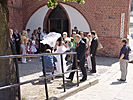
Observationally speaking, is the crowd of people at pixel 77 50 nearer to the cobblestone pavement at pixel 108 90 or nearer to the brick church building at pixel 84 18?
the cobblestone pavement at pixel 108 90

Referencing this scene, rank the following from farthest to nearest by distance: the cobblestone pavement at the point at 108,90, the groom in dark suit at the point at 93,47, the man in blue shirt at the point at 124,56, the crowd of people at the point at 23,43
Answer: the crowd of people at the point at 23,43, the groom in dark suit at the point at 93,47, the man in blue shirt at the point at 124,56, the cobblestone pavement at the point at 108,90

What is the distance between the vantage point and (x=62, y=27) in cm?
1605

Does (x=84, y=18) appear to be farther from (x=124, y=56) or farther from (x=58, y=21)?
(x=124, y=56)

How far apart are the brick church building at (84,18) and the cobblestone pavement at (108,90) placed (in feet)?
17.0

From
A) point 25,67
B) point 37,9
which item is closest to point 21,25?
point 37,9

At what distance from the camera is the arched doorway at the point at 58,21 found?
52.0 ft

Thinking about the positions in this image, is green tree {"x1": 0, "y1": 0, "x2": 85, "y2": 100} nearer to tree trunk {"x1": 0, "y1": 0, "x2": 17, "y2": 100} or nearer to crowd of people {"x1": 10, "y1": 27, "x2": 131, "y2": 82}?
tree trunk {"x1": 0, "y1": 0, "x2": 17, "y2": 100}

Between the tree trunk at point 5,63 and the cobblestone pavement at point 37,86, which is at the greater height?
the tree trunk at point 5,63

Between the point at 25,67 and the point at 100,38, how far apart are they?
5994 millimetres

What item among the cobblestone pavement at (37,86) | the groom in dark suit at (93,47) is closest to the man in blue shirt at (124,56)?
the cobblestone pavement at (37,86)

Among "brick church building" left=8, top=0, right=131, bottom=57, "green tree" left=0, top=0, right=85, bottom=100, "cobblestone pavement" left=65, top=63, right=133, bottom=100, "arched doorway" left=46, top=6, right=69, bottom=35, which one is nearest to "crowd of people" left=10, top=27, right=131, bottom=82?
"cobblestone pavement" left=65, top=63, right=133, bottom=100

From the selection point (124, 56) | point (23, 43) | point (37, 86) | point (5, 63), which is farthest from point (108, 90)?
point (23, 43)

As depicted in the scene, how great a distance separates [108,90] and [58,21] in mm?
9706

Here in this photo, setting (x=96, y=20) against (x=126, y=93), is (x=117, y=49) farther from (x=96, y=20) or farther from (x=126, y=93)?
(x=126, y=93)
